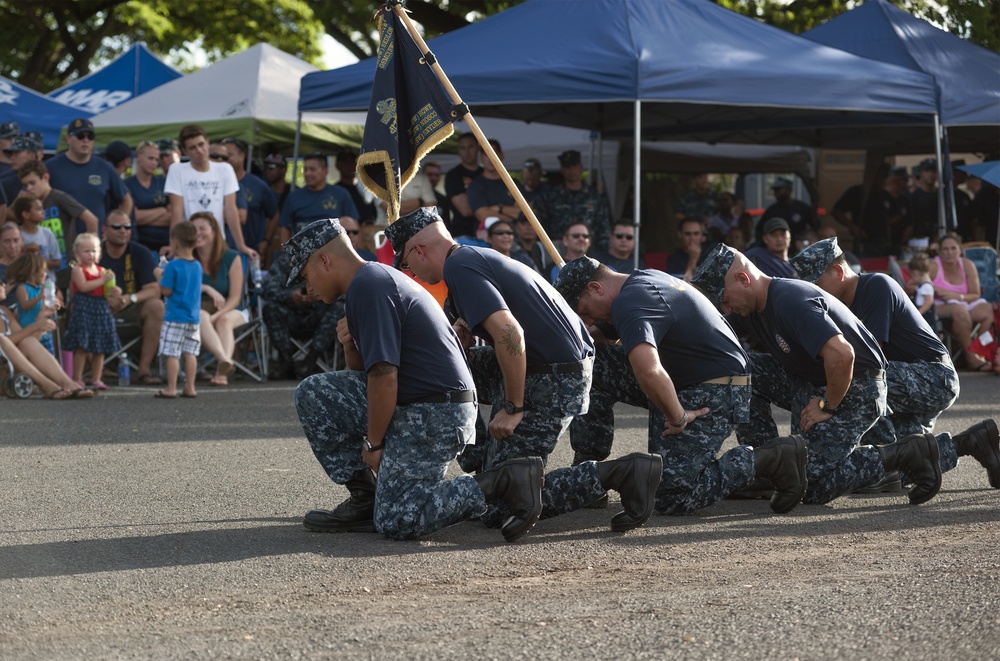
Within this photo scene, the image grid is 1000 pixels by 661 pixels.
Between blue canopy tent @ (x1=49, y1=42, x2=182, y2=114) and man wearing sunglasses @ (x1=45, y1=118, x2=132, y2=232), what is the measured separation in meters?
9.03

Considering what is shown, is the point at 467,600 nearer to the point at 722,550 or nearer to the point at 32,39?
the point at 722,550

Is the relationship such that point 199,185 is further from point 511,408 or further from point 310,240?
point 511,408

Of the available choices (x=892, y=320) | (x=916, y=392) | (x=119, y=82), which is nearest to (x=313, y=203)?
(x=892, y=320)

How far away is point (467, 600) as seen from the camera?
4.85 metres

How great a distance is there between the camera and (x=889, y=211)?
59.9 ft

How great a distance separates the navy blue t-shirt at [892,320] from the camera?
738 centimetres

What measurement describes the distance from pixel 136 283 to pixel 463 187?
3675 millimetres

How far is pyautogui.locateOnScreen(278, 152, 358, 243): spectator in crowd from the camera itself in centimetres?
1378

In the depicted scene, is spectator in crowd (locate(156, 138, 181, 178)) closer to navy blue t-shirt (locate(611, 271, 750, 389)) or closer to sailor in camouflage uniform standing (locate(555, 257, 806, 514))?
sailor in camouflage uniform standing (locate(555, 257, 806, 514))

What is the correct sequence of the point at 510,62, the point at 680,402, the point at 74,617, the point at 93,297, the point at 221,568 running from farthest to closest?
the point at 510,62 < the point at 93,297 < the point at 680,402 < the point at 221,568 < the point at 74,617

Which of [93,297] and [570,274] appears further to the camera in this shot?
[93,297]

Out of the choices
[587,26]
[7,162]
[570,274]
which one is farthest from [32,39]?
[570,274]

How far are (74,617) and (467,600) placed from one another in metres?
1.31

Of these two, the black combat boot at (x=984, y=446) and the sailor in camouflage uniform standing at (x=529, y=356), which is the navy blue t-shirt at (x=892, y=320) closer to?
the black combat boot at (x=984, y=446)
